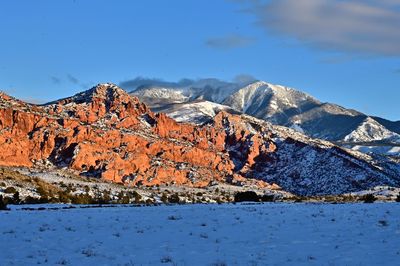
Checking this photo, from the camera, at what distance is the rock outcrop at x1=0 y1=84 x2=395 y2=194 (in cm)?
10662

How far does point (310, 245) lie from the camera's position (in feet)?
67.3

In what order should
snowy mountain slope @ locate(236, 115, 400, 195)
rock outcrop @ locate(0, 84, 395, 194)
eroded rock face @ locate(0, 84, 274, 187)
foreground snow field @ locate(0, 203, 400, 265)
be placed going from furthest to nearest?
1. snowy mountain slope @ locate(236, 115, 400, 195)
2. rock outcrop @ locate(0, 84, 395, 194)
3. eroded rock face @ locate(0, 84, 274, 187)
4. foreground snow field @ locate(0, 203, 400, 265)

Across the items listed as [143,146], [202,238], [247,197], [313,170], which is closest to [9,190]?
[247,197]

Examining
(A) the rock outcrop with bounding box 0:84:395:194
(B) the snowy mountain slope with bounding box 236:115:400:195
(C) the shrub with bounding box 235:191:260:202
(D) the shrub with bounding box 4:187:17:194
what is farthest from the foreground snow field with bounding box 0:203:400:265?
(B) the snowy mountain slope with bounding box 236:115:400:195

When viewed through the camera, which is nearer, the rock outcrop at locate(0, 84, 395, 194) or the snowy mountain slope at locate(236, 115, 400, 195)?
the rock outcrop at locate(0, 84, 395, 194)

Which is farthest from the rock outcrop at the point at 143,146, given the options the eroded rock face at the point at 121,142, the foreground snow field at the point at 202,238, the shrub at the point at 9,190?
the foreground snow field at the point at 202,238

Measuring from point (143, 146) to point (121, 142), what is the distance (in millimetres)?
5762

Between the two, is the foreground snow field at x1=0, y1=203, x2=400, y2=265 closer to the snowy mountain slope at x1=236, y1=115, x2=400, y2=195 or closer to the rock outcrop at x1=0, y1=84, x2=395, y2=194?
the rock outcrop at x1=0, y1=84, x2=395, y2=194

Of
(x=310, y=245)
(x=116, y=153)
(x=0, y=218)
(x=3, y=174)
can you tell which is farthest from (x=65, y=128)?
(x=310, y=245)

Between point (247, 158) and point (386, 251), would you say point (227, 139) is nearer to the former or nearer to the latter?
point (247, 158)

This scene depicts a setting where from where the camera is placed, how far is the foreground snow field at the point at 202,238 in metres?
18.0

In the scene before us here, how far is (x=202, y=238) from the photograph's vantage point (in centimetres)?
2278

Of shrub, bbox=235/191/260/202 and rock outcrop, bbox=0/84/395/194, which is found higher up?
rock outcrop, bbox=0/84/395/194

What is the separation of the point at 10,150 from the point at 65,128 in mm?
16160
